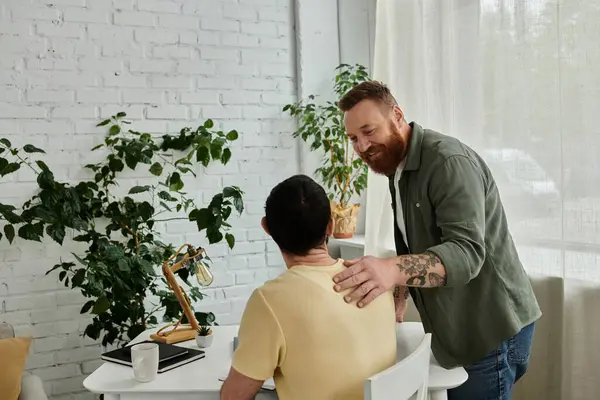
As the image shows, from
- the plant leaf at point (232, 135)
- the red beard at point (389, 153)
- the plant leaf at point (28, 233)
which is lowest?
the plant leaf at point (28, 233)

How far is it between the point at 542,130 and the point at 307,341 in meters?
1.32

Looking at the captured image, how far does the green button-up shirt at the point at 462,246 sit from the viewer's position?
1.64 metres

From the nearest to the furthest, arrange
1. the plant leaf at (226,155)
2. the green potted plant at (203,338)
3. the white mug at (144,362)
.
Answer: the white mug at (144,362) < the green potted plant at (203,338) < the plant leaf at (226,155)

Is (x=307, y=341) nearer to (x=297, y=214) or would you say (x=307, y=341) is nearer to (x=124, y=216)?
(x=297, y=214)

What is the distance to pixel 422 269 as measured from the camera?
5.16 feet

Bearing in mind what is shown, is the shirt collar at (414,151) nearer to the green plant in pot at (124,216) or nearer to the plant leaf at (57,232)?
the green plant in pot at (124,216)

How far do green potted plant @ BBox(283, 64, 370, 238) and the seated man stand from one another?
1.83 metres

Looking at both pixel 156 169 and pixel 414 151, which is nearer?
pixel 414 151

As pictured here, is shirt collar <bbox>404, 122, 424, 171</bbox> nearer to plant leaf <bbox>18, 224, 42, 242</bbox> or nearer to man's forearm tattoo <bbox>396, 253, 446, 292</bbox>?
man's forearm tattoo <bbox>396, 253, 446, 292</bbox>

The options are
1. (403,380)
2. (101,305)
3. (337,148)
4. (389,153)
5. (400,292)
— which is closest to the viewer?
(403,380)

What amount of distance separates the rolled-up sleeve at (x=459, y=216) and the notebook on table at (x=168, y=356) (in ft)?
2.68

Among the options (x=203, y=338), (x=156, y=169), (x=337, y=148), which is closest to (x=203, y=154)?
(x=156, y=169)

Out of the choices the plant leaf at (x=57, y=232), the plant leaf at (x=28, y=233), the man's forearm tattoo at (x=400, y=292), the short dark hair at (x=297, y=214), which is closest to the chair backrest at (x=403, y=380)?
the short dark hair at (x=297, y=214)

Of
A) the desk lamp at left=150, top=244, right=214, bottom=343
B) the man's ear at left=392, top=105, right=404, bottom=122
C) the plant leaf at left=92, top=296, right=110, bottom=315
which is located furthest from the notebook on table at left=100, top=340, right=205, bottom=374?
the man's ear at left=392, top=105, right=404, bottom=122
